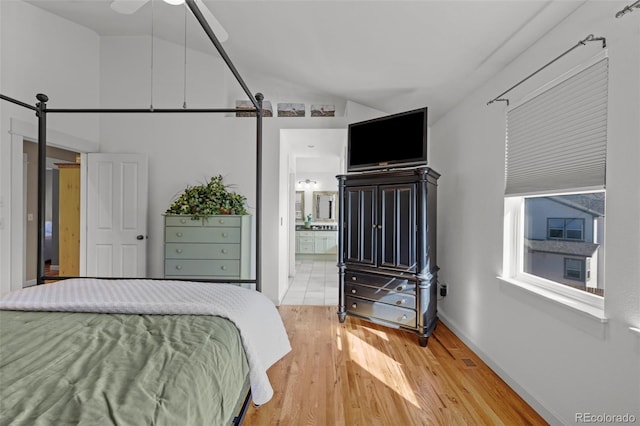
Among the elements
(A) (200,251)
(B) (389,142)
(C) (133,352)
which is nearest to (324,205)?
(A) (200,251)

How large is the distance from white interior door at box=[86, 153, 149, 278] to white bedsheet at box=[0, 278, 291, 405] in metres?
2.20

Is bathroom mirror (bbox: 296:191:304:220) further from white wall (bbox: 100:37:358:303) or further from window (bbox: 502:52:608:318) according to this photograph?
window (bbox: 502:52:608:318)

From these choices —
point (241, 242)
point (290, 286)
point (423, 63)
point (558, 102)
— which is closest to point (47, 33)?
point (241, 242)

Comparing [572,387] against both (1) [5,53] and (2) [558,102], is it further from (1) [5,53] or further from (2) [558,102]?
(1) [5,53]

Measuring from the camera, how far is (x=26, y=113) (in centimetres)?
303

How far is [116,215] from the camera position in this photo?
375 centimetres

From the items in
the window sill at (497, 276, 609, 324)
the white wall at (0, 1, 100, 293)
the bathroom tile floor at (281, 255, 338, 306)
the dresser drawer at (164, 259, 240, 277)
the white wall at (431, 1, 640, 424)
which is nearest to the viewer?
the white wall at (431, 1, 640, 424)

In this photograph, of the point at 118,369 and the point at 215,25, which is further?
the point at 215,25

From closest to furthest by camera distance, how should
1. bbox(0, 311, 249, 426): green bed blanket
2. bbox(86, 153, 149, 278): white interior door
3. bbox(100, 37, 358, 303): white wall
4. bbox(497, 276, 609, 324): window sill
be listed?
bbox(0, 311, 249, 426): green bed blanket < bbox(497, 276, 609, 324): window sill < bbox(86, 153, 149, 278): white interior door < bbox(100, 37, 358, 303): white wall

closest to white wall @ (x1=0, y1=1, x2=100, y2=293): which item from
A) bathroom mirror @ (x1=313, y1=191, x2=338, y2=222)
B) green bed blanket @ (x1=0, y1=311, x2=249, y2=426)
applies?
green bed blanket @ (x1=0, y1=311, x2=249, y2=426)

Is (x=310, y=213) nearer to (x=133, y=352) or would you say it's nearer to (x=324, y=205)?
(x=324, y=205)

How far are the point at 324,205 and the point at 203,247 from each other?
4.83 m

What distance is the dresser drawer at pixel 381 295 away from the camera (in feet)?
9.31

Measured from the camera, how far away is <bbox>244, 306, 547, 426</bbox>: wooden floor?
5.87ft
